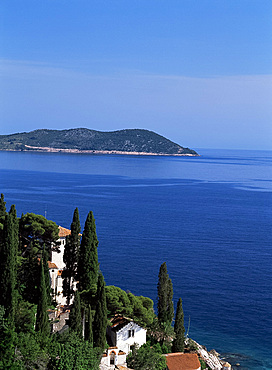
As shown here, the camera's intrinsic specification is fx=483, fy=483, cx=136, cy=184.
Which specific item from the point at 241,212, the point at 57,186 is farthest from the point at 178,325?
the point at 57,186

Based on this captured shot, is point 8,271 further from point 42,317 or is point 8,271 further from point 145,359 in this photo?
point 145,359

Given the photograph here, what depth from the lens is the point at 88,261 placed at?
33.5 metres

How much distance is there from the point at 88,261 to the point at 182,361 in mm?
9045

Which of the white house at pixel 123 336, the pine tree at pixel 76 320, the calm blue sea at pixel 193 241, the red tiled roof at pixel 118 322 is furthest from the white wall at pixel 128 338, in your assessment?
the calm blue sea at pixel 193 241

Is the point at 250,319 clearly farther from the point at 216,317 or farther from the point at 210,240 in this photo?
the point at 210,240

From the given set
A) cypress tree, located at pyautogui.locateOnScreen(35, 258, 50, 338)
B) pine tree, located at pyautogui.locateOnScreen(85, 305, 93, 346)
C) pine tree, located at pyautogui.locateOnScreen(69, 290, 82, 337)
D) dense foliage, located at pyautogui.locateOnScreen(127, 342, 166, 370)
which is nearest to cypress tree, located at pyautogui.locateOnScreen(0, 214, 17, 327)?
cypress tree, located at pyautogui.locateOnScreen(35, 258, 50, 338)

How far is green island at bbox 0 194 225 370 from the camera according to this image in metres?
23.5

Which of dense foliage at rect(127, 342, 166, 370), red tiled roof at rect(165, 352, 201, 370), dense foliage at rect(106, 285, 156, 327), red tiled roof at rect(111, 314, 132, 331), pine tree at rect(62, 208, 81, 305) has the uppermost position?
pine tree at rect(62, 208, 81, 305)

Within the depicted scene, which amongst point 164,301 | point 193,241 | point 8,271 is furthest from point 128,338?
point 193,241

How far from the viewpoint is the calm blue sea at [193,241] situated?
41.4m

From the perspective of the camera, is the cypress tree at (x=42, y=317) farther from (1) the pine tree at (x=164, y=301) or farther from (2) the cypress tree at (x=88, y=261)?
(1) the pine tree at (x=164, y=301)

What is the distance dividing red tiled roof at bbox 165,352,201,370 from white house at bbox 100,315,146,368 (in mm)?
2101

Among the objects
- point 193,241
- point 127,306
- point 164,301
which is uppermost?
point 127,306

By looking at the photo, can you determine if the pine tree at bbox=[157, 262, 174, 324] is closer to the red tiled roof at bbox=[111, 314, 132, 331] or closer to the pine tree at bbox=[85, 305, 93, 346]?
the red tiled roof at bbox=[111, 314, 132, 331]
